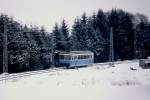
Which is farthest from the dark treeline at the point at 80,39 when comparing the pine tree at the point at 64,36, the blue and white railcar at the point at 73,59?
the blue and white railcar at the point at 73,59

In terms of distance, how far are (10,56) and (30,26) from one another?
6271 mm

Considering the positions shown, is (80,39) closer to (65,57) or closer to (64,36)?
(64,36)

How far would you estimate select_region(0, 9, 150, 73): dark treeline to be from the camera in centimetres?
2656

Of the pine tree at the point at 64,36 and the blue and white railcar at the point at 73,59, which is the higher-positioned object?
the pine tree at the point at 64,36

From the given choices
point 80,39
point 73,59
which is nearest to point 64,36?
point 80,39

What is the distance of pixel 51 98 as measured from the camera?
1039cm

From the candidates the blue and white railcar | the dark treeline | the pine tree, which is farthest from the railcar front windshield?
the pine tree

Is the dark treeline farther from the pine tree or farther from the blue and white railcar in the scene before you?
the blue and white railcar

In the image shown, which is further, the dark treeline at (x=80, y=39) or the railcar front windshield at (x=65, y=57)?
the railcar front windshield at (x=65, y=57)

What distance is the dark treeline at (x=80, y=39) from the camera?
87.1 ft

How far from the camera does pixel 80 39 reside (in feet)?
127

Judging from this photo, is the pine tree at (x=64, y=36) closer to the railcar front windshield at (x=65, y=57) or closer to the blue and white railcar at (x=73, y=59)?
the blue and white railcar at (x=73, y=59)
